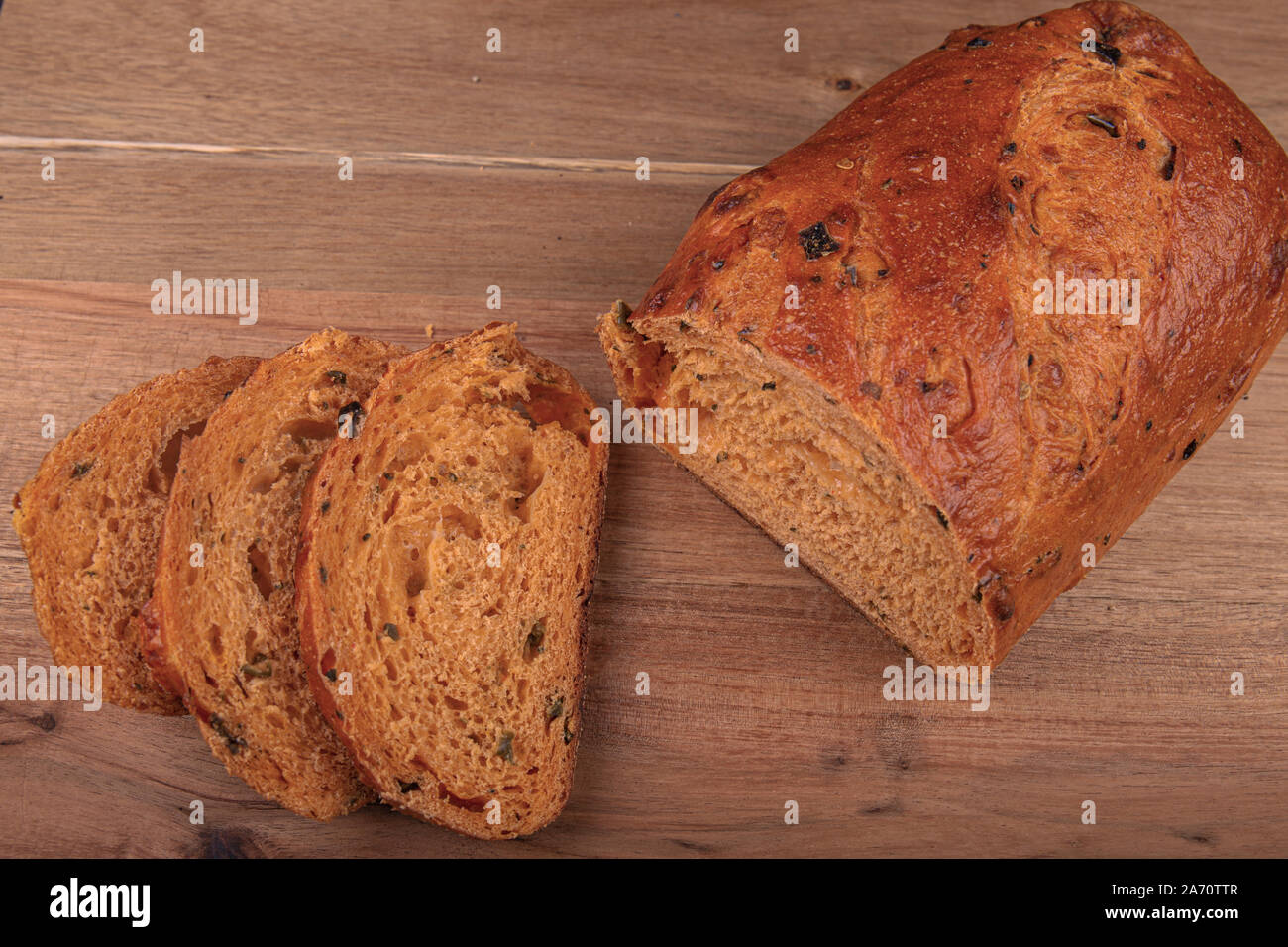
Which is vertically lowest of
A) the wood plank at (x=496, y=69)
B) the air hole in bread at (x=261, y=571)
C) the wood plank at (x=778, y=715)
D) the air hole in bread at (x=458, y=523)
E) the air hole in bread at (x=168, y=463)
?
the wood plank at (x=778, y=715)

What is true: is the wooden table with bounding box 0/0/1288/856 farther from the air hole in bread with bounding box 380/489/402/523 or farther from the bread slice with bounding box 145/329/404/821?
the air hole in bread with bounding box 380/489/402/523

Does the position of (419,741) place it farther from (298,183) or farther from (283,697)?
(298,183)

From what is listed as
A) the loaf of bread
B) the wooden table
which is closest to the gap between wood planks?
the wooden table

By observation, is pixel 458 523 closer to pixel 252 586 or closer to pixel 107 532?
pixel 252 586

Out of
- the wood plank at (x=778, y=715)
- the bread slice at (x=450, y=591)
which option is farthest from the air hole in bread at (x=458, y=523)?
the wood plank at (x=778, y=715)

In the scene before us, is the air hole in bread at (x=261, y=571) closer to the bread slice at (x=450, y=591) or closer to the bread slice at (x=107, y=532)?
the bread slice at (x=450, y=591)

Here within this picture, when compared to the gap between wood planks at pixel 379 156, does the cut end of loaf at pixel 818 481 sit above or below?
below
